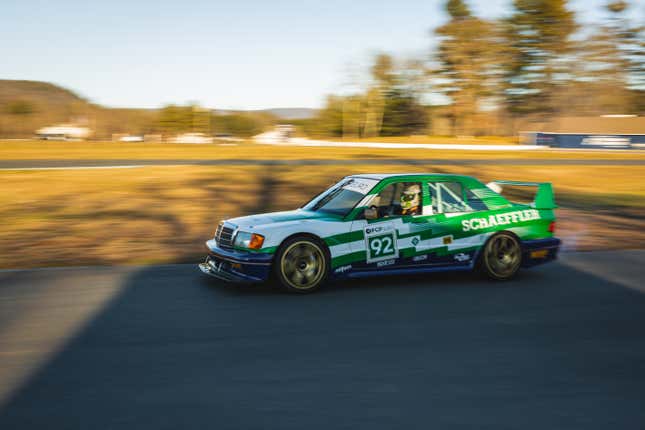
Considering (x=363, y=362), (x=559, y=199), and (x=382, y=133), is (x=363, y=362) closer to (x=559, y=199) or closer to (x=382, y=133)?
(x=559, y=199)

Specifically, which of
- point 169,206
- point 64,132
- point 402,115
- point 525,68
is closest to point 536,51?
point 525,68

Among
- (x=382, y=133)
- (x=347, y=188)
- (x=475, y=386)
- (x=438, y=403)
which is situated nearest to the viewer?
(x=438, y=403)

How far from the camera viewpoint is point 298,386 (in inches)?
177

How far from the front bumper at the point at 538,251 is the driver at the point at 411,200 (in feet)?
5.31

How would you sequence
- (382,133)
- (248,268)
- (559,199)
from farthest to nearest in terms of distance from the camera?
(382,133) → (559,199) → (248,268)

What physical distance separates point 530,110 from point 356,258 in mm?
91943

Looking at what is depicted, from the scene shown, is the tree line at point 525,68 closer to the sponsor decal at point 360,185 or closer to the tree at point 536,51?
the tree at point 536,51

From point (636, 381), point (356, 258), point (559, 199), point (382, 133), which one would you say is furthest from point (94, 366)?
point (382, 133)

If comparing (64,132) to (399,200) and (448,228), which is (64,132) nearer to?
(399,200)

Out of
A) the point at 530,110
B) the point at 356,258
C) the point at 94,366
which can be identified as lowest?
the point at 94,366

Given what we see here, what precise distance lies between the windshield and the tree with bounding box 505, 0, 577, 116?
87288 mm

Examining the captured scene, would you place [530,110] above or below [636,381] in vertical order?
above

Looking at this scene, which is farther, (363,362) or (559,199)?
(559,199)

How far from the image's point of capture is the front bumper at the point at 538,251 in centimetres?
838
